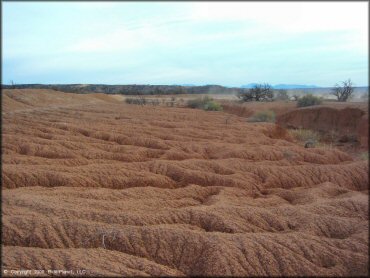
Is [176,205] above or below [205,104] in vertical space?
below

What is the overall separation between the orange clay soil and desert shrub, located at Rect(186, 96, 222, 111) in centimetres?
1919

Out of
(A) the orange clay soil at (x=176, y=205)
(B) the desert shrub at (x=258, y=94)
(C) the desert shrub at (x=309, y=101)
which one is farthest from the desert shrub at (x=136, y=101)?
(A) the orange clay soil at (x=176, y=205)

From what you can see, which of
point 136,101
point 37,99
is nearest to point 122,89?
point 136,101

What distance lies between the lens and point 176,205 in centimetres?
1156

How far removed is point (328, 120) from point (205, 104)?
16.1 metres

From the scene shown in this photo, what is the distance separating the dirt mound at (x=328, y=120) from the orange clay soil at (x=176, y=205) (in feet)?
29.9

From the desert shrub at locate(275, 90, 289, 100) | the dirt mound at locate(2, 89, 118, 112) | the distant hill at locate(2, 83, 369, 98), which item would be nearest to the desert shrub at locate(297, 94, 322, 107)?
the distant hill at locate(2, 83, 369, 98)

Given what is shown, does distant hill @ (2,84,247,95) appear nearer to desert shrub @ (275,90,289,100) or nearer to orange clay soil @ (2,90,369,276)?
desert shrub @ (275,90,289,100)

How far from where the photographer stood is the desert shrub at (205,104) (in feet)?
139

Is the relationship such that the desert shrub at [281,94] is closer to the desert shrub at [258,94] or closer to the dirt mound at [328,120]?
the desert shrub at [258,94]

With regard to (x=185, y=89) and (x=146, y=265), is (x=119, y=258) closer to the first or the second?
(x=146, y=265)

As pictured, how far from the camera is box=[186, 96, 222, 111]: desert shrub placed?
42306mm

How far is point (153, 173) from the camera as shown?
590 inches

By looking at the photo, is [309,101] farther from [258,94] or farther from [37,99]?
[37,99]
